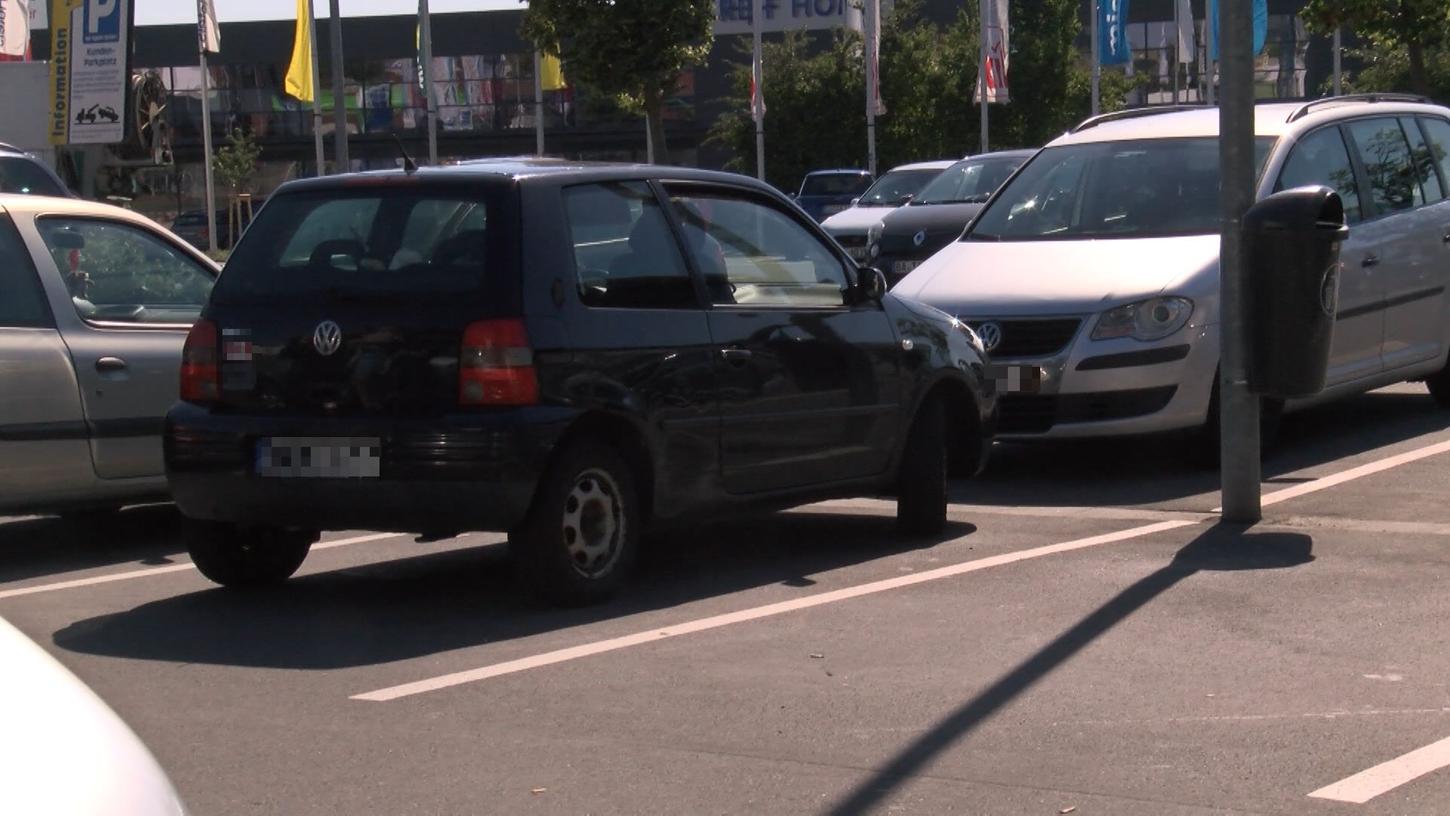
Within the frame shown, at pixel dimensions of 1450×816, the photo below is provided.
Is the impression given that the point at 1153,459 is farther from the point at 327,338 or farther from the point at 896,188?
the point at 896,188

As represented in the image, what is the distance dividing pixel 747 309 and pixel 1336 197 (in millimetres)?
2706

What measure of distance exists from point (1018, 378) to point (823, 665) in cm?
399

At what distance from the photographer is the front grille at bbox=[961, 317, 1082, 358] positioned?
32.2ft

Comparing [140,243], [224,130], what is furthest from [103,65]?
[224,130]

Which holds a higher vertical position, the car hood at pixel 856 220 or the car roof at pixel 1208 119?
the car roof at pixel 1208 119

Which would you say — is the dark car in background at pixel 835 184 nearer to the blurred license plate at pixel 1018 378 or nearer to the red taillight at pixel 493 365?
the blurred license plate at pixel 1018 378

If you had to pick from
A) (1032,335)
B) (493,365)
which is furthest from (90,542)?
(1032,335)

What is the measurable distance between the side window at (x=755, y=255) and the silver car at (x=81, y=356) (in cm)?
257

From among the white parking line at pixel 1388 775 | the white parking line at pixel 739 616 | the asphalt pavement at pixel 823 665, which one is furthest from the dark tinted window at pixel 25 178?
the white parking line at pixel 1388 775

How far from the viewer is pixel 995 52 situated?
136 feet

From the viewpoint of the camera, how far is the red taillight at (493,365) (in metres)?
6.66

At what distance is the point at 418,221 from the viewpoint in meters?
6.97

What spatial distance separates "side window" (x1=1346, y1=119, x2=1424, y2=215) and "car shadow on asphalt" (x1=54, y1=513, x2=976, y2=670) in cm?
410

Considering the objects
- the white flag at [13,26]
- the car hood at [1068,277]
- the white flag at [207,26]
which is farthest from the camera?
the white flag at [207,26]
